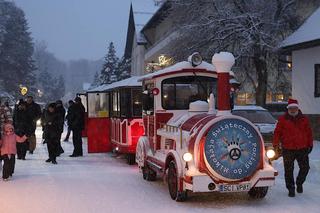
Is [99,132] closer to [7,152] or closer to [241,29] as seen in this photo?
[7,152]

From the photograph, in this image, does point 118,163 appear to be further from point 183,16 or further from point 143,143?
point 183,16

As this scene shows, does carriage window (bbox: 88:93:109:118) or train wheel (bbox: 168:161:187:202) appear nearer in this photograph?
train wheel (bbox: 168:161:187:202)

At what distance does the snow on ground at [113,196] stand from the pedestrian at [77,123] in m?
3.23

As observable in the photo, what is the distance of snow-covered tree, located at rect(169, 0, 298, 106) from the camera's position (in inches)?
918

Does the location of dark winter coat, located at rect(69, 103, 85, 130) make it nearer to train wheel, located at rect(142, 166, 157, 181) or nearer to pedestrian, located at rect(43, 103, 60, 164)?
pedestrian, located at rect(43, 103, 60, 164)

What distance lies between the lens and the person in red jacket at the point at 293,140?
9375 mm

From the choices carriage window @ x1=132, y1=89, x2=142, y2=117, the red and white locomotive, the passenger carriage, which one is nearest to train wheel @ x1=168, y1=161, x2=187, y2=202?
the red and white locomotive

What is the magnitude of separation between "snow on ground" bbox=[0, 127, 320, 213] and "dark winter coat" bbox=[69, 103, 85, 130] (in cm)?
343

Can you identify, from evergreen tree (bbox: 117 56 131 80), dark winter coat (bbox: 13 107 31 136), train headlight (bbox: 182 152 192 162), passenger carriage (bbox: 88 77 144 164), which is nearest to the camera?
train headlight (bbox: 182 152 192 162)

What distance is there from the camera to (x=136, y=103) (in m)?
14.3

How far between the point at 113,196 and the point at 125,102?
5.35 metres

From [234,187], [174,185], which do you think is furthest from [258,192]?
[174,185]

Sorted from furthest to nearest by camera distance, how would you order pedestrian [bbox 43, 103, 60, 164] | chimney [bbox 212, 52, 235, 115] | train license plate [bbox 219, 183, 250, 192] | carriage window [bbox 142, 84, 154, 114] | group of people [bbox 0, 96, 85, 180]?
pedestrian [bbox 43, 103, 60, 164], group of people [bbox 0, 96, 85, 180], carriage window [bbox 142, 84, 154, 114], chimney [bbox 212, 52, 235, 115], train license plate [bbox 219, 183, 250, 192]

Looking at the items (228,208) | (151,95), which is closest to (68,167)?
(151,95)
